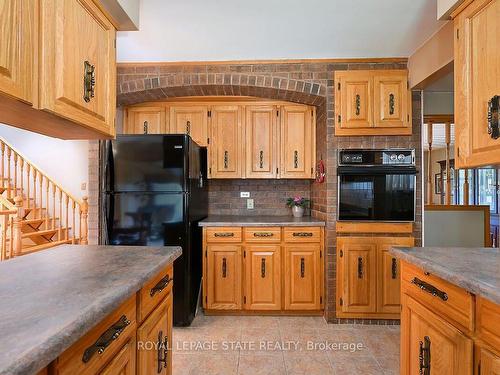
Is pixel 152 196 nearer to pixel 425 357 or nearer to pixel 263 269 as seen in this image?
pixel 263 269

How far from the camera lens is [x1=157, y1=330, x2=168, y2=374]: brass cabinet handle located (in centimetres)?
139

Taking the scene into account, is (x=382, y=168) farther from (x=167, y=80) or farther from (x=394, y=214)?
(x=167, y=80)

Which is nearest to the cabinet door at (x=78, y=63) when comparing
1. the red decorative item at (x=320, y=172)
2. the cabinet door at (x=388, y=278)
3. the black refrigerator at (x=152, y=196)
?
the black refrigerator at (x=152, y=196)

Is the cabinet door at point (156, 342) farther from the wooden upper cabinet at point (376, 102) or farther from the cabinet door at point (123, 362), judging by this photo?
the wooden upper cabinet at point (376, 102)

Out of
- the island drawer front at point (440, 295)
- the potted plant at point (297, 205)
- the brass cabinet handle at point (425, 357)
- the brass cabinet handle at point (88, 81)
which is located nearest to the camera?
the island drawer front at point (440, 295)

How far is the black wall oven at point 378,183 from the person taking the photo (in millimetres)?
2803

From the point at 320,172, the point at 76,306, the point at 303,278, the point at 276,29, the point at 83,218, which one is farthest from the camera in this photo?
the point at 83,218

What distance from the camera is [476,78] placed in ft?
4.75

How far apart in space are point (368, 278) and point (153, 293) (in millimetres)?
2164

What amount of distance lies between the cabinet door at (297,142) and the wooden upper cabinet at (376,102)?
56cm

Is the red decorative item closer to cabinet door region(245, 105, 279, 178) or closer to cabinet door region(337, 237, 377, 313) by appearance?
cabinet door region(245, 105, 279, 178)

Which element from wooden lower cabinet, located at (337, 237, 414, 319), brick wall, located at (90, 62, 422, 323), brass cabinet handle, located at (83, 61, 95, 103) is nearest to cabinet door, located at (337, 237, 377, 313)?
wooden lower cabinet, located at (337, 237, 414, 319)

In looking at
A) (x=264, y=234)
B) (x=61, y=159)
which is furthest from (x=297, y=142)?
(x=61, y=159)

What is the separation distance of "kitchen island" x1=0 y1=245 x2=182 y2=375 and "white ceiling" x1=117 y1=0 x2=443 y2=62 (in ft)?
5.56
